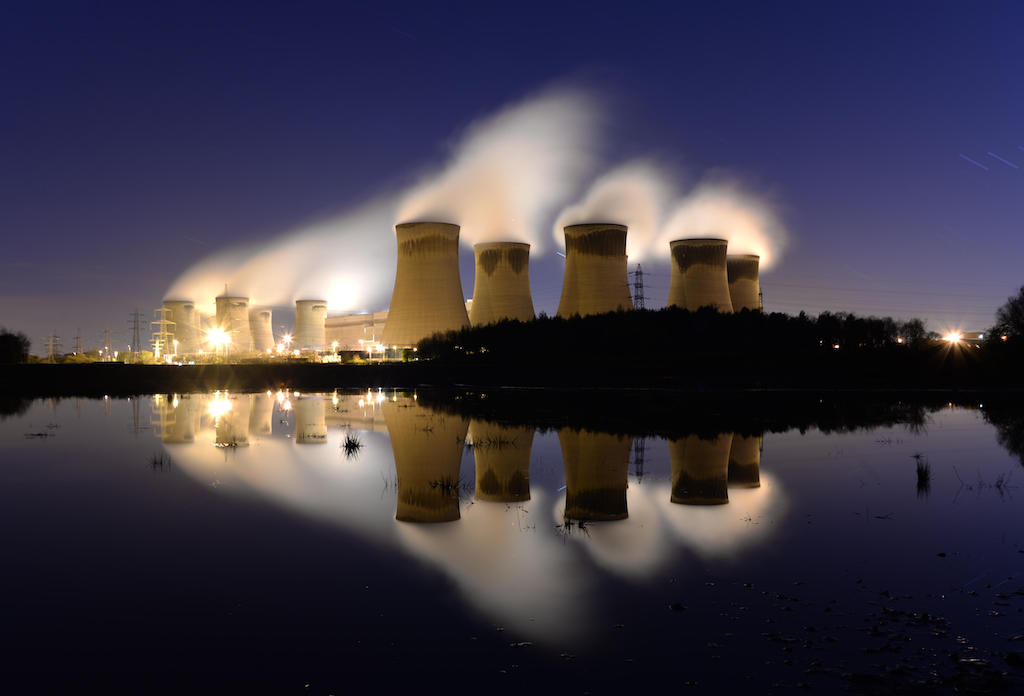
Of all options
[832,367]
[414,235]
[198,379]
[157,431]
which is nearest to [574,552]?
[157,431]

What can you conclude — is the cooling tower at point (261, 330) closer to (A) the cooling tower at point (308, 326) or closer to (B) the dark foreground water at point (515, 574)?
(A) the cooling tower at point (308, 326)

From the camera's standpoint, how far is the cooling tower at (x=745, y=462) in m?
9.38

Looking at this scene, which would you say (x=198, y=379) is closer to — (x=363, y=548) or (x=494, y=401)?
(x=494, y=401)

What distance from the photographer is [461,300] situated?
41094mm

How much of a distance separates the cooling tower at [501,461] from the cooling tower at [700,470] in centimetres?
188

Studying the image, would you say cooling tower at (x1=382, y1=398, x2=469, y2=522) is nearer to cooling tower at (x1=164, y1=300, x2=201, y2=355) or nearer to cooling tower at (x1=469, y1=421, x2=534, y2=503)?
cooling tower at (x1=469, y1=421, x2=534, y2=503)

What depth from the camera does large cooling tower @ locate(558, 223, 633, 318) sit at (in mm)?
40250

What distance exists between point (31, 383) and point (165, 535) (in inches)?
1397

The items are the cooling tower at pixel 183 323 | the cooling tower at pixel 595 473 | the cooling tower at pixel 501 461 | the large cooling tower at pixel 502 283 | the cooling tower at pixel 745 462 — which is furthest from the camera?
the cooling tower at pixel 183 323

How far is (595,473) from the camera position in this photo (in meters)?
9.95

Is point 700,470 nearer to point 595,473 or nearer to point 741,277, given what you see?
point 595,473

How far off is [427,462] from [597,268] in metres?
31.2

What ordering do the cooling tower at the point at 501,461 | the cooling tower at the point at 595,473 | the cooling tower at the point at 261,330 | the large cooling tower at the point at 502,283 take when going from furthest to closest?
the cooling tower at the point at 261,330 → the large cooling tower at the point at 502,283 → the cooling tower at the point at 501,461 → the cooling tower at the point at 595,473

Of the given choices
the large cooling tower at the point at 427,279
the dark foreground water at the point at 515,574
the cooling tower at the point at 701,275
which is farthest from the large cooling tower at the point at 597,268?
the dark foreground water at the point at 515,574
